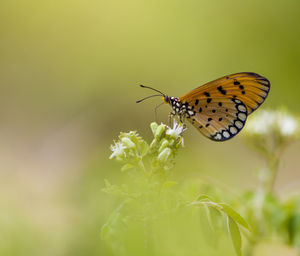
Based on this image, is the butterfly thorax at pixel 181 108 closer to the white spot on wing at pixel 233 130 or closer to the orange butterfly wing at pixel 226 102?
the orange butterfly wing at pixel 226 102

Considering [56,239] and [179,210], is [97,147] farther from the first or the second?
[179,210]

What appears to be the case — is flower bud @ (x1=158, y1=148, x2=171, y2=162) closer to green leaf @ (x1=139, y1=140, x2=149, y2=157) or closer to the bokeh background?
green leaf @ (x1=139, y1=140, x2=149, y2=157)

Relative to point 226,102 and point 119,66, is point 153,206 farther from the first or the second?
point 119,66

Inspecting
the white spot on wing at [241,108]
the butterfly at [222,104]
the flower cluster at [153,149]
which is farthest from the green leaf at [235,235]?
the white spot on wing at [241,108]

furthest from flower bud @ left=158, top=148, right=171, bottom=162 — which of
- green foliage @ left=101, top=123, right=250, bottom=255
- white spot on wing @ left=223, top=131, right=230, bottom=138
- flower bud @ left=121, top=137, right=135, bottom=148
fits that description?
white spot on wing @ left=223, top=131, right=230, bottom=138

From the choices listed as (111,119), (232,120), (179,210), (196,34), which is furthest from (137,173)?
(196,34)

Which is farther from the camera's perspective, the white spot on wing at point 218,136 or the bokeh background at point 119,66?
the bokeh background at point 119,66
